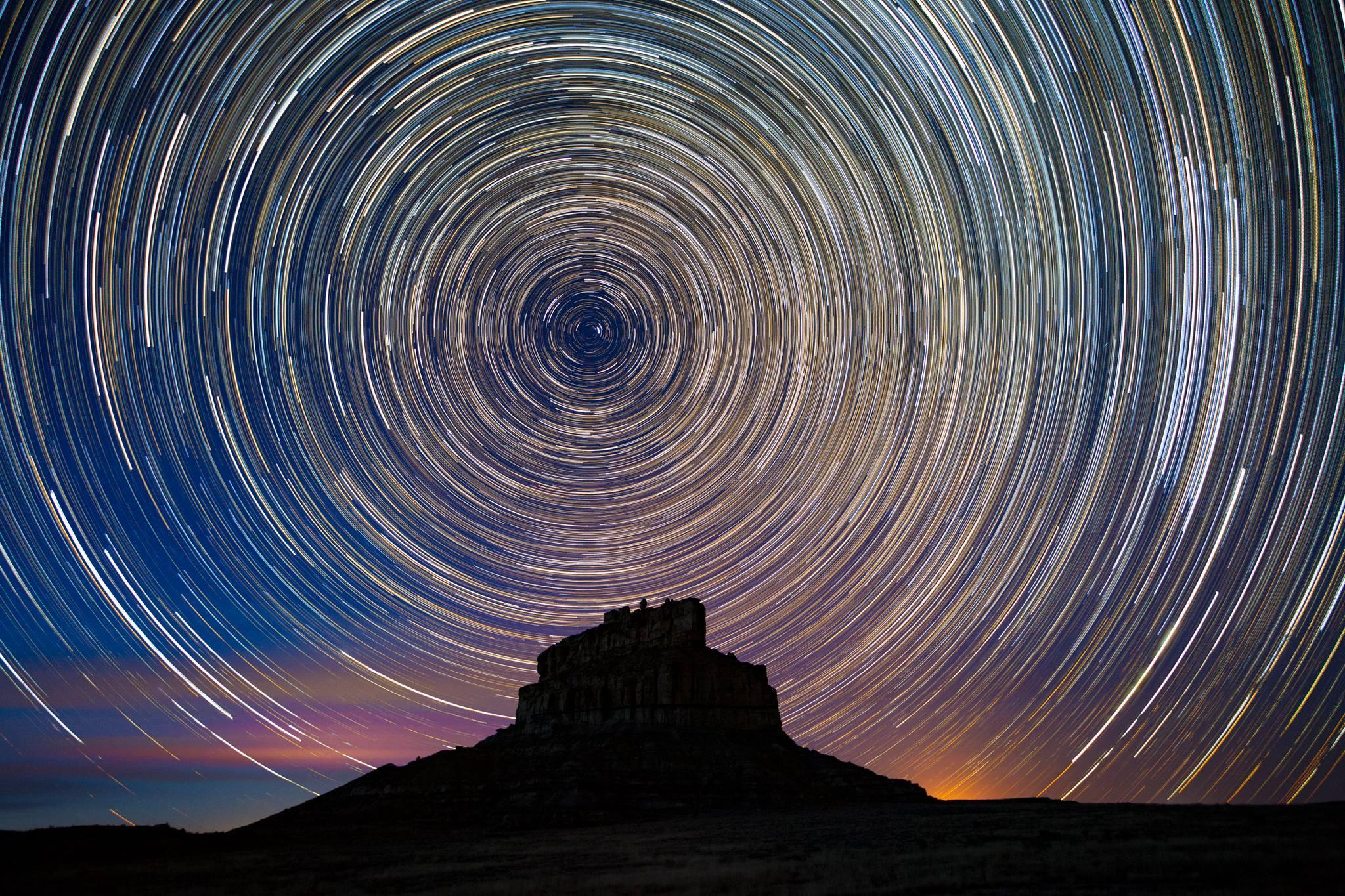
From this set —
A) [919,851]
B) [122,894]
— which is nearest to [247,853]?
[122,894]

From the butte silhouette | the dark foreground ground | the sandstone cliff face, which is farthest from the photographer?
the sandstone cliff face

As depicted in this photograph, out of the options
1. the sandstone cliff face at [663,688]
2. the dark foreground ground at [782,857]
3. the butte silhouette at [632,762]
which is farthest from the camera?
the sandstone cliff face at [663,688]

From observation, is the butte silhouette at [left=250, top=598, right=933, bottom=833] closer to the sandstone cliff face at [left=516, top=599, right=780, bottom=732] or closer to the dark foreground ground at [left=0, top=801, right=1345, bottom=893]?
the sandstone cliff face at [left=516, top=599, right=780, bottom=732]

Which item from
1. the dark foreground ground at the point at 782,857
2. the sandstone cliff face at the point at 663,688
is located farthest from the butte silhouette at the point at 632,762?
the dark foreground ground at the point at 782,857

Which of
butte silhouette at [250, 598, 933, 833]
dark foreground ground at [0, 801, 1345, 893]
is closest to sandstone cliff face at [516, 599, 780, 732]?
butte silhouette at [250, 598, 933, 833]

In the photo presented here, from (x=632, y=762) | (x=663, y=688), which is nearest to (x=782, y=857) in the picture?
(x=632, y=762)

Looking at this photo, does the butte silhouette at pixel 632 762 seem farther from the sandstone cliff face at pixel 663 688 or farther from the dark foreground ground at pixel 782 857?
the dark foreground ground at pixel 782 857
